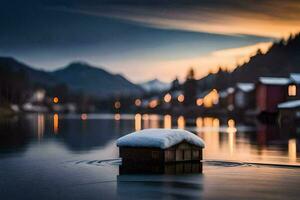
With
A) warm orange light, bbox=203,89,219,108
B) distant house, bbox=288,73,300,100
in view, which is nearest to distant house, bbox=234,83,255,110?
distant house, bbox=288,73,300,100

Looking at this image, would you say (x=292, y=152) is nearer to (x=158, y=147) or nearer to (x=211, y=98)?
(x=158, y=147)

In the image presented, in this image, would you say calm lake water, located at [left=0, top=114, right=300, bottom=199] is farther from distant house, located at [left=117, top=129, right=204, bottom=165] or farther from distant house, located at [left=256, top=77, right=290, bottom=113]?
distant house, located at [left=256, top=77, right=290, bottom=113]

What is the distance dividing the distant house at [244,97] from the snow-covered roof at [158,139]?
329 feet

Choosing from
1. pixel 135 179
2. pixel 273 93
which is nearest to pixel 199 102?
pixel 273 93

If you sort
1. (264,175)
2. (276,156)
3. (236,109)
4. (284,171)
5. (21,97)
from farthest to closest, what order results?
(21,97) < (236,109) < (276,156) < (284,171) < (264,175)

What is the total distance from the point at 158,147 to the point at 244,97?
10573cm

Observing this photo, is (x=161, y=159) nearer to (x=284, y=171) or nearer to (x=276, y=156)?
(x=284, y=171)

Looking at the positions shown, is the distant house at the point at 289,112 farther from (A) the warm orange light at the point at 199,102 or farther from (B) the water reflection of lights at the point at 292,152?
(A) the warm orange light at the point at 199,102

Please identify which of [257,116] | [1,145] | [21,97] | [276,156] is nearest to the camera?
[276,156]

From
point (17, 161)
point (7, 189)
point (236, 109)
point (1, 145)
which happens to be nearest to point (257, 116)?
point (236, 109)

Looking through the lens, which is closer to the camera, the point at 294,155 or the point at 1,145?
the point at 294,155

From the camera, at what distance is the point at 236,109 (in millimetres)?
131625

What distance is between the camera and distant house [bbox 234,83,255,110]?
4914 inches

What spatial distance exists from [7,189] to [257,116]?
303ft
